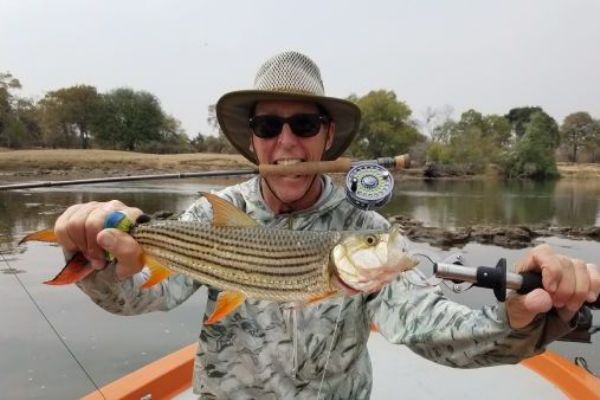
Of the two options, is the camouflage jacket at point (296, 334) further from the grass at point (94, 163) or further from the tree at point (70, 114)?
the tree at point (70, 114)

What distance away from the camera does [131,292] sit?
3.02 meters

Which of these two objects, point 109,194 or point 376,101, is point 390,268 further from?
point 376,101

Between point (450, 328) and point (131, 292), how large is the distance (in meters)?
1.87

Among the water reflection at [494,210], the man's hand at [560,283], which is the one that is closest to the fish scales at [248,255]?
the man's hand at [560,283]

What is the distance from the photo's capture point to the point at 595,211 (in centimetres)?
3831

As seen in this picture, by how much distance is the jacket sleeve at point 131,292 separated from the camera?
287 centimetres

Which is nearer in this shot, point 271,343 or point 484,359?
point 484,359

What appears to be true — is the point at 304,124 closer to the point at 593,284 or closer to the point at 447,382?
the point at 593,284

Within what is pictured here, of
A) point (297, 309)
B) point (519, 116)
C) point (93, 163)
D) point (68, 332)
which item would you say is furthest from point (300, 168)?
point (519, 116)

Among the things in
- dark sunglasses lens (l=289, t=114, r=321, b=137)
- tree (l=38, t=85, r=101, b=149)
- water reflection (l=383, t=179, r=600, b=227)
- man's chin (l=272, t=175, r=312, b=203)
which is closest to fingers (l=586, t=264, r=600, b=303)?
man's chin (l=272, t=175, r=312, b=203)

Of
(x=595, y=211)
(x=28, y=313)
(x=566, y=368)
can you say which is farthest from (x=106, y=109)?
(x=566, y=368)

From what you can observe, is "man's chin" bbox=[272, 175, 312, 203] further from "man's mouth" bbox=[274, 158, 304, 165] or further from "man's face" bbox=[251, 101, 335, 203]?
"man's mouth" bbox=[274, 158, 304, 165]

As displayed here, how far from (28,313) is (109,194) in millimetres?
30213

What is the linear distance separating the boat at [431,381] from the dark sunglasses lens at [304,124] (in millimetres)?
2900
